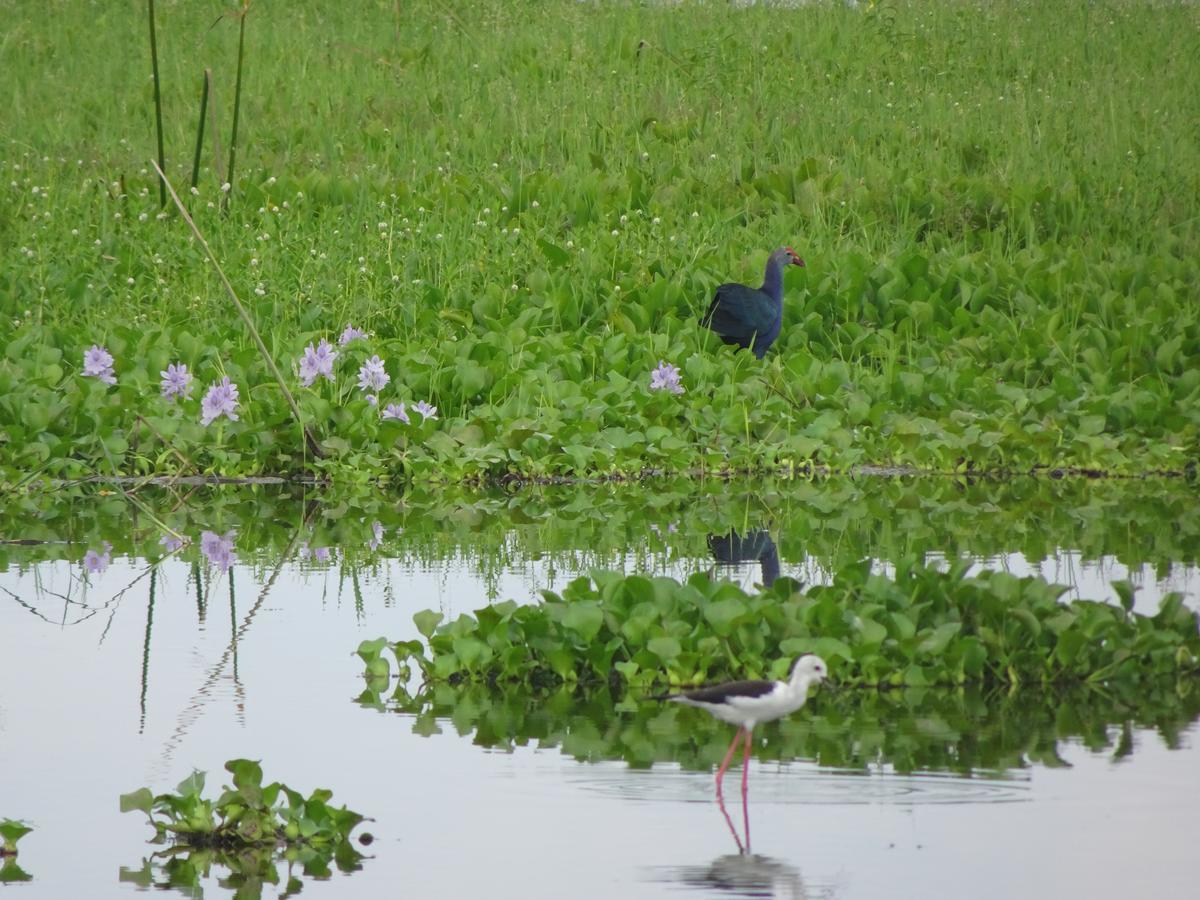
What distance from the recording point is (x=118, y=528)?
324 inches

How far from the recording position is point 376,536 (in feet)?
26.2

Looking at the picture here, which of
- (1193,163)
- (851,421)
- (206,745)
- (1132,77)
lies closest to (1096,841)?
(206,745)

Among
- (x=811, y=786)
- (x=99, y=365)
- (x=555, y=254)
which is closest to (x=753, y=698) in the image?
(x=811, y=786)

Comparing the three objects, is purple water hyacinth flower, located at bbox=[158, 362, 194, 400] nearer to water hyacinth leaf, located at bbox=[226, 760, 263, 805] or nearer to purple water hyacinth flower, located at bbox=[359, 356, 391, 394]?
purple water hyacinth flower, located at bbox=[359, 356, 391, 394]

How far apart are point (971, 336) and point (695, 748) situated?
6401 millimetres

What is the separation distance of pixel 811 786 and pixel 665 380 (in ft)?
17.6

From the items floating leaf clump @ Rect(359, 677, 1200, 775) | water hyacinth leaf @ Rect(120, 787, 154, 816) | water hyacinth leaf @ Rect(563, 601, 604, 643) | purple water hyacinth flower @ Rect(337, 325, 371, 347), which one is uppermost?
purple water hyacinth flower @ Rect(337, 325, 371, 347)

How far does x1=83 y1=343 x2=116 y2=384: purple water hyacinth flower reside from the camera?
373 inches

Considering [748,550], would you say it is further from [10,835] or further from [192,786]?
[10,835]

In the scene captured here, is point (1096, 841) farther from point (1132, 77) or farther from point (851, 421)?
point (1132, 77)

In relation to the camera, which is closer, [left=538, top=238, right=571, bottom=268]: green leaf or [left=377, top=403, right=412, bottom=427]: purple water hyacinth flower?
[left=377, top=403, right=412, bottom=427]: purple water hyacinth flower

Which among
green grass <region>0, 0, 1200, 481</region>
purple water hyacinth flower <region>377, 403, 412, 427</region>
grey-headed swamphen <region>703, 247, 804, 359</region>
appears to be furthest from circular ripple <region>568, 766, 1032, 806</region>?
grey-headed swamphen <region>703, 247, 804, 359</region>

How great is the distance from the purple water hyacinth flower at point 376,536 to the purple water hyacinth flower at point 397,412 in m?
1.14

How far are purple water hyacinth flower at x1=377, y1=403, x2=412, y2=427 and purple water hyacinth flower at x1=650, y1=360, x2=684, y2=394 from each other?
131 centimetres
